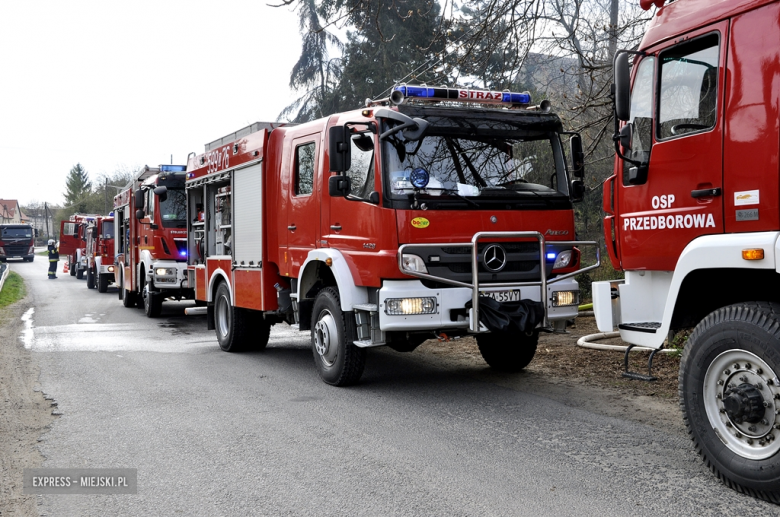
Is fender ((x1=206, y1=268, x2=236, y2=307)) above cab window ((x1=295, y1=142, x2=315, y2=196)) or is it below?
below

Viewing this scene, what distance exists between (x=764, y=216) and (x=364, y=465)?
2.90 meters

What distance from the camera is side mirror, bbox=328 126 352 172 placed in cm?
713

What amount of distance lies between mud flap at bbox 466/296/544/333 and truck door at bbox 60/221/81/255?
31078 mm

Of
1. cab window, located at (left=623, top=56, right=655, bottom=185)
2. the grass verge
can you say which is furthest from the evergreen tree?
cab window, located at (left=623, top=56, right=655, bottom=185)

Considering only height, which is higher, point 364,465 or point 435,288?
point 435,288

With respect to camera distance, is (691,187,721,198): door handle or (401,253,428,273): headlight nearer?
(691,187,721,198): door handle

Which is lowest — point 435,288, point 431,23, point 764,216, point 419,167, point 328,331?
point 328,331

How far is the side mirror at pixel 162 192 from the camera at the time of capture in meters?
15.4

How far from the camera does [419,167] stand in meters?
7.12

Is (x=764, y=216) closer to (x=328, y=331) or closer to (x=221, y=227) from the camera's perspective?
(x=328, y=331)

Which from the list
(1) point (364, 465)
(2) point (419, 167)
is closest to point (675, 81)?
(2) point (419, 167)

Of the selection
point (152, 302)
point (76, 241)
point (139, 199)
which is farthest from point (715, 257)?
point (76, 241)

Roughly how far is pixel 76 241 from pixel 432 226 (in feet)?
109

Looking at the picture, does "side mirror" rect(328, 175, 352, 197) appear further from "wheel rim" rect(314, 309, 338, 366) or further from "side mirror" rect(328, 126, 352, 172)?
"wheel rim" rect(314, 309, 338, 366)
